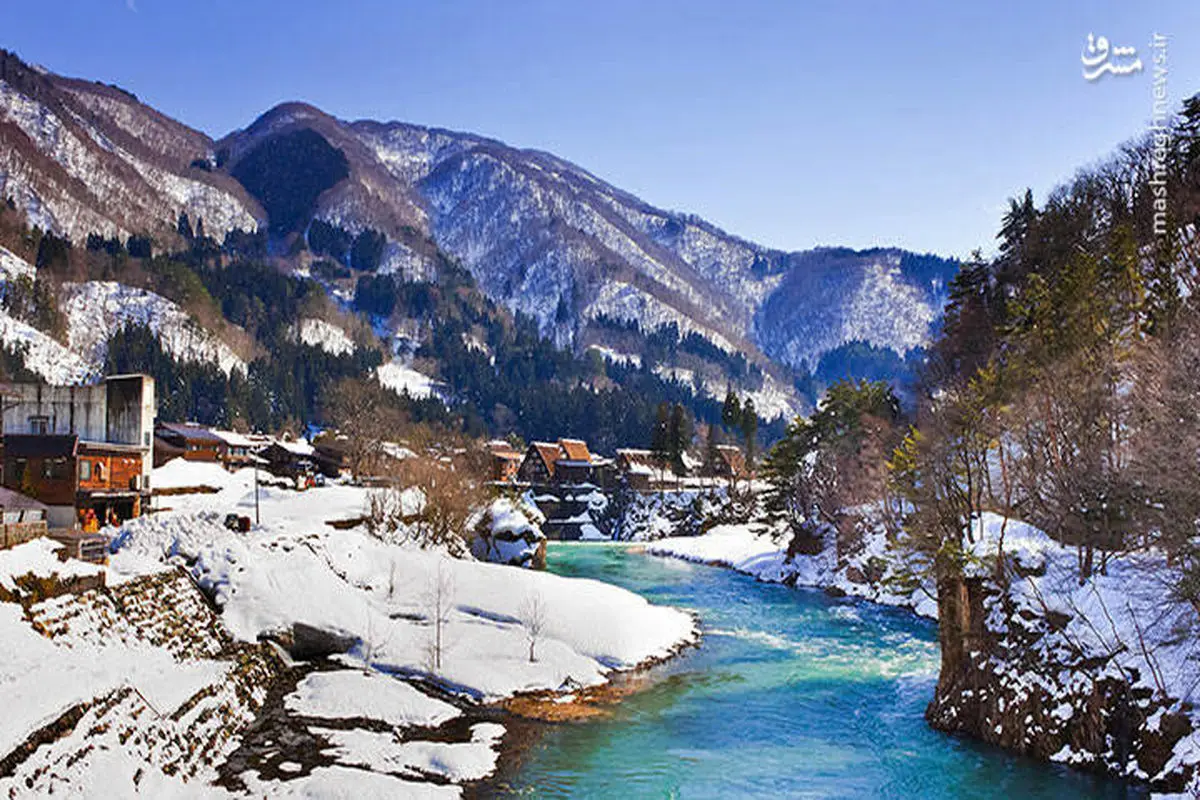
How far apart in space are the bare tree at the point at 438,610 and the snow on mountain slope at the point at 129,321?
141291 mm

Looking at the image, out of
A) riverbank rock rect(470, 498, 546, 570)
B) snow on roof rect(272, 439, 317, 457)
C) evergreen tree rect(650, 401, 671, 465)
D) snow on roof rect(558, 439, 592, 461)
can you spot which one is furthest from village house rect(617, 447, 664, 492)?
riverbank rock rect(470, 498, 546, 570)

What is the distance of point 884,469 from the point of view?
54.1 metres

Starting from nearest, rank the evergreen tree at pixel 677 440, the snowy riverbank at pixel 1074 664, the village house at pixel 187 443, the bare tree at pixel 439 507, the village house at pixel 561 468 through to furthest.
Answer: the snowy riverbank at pixel 1074 664
the bare tree at pixel 439 507
the village house at pixel 187 443
the village house at pixel 561 468
the evergreen tree at pixel 677 440

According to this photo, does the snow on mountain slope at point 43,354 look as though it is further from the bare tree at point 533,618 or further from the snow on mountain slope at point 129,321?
the bare tree at point 533,618

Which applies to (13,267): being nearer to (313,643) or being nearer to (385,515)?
(385,515)

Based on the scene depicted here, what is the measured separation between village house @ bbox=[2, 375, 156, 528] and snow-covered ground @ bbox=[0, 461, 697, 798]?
9.37 m

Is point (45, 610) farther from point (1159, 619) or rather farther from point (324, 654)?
point (1159, 619)

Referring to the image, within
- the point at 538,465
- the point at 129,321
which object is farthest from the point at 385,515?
the point at 129,321

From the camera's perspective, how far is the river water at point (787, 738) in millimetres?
22484

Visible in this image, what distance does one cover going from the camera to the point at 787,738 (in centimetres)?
2683

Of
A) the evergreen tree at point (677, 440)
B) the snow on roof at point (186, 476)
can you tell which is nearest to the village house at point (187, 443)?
the snow on roof at point (186, 476)

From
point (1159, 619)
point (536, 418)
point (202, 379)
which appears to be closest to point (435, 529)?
point (1159, 619)

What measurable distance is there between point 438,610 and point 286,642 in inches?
251

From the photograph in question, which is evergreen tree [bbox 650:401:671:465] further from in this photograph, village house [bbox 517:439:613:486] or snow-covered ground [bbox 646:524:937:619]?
snow-covered ground [bbox 646:524:937:619]
